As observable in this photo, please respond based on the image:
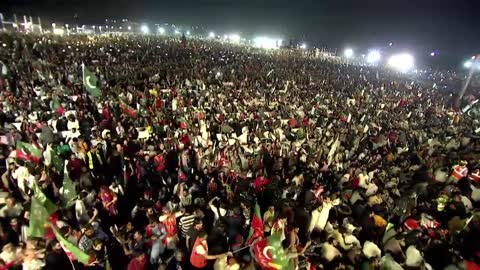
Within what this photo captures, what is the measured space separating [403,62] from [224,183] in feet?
171

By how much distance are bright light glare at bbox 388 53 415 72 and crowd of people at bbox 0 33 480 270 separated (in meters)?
38.7

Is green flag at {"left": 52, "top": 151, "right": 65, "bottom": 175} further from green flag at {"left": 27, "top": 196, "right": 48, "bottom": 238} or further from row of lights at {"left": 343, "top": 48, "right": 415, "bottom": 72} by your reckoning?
row of lights at {"left": 343, "top": 48, "right": 415, "bottom": 72}

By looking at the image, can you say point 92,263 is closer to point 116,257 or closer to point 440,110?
point 116,257

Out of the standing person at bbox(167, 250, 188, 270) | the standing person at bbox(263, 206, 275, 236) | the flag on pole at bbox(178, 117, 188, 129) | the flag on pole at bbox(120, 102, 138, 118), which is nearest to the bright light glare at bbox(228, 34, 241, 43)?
the flag on pole at bbox(120, 102, 138, 118)

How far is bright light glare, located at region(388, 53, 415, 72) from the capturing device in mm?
51188

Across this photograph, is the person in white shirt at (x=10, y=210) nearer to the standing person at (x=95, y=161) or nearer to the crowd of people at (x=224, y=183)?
the crowd of people at (x=224, y=183)

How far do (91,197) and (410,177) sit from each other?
7.73 meters

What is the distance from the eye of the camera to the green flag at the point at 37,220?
5391 mm

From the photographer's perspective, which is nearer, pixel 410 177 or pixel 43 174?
pixel 43 174

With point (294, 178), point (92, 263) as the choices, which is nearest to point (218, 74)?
point (294, 178)

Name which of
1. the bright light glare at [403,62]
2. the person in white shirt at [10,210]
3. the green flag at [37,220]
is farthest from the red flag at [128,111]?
the bright light glare at [403,62]

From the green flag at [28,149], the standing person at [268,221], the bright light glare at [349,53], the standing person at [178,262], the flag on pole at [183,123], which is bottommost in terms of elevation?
the standing person at [178,262]

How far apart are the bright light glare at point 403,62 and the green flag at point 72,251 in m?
53.0

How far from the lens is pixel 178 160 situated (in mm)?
8898
